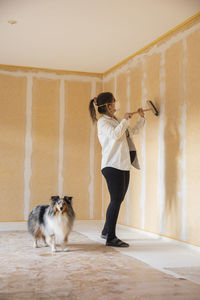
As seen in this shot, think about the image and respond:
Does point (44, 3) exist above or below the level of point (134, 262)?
above

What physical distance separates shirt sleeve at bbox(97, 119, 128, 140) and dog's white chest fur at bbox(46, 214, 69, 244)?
89 centimetres

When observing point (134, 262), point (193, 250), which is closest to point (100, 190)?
point (193, 250)

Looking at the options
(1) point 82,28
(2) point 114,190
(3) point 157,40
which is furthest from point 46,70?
(2) point 114,190

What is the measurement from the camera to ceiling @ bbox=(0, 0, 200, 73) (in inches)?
144

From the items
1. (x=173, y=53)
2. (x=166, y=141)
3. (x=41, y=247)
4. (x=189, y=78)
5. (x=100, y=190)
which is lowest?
(x=41, y=247)

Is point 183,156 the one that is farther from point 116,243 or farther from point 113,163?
point 116,243

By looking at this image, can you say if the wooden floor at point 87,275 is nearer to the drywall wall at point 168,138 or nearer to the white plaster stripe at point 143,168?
the drywall wall at point 168,138

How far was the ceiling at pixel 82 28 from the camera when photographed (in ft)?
12.0

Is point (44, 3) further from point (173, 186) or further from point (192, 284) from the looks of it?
point (192, 284)

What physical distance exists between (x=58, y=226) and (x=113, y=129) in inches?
41.3

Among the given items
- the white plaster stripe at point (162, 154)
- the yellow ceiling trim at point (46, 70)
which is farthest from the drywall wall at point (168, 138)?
the yellow ceiling trim at point (46, 70)

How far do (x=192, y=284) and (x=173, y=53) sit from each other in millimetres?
2573

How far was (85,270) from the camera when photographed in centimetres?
293

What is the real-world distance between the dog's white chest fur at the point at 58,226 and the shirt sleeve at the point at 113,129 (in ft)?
2.91
